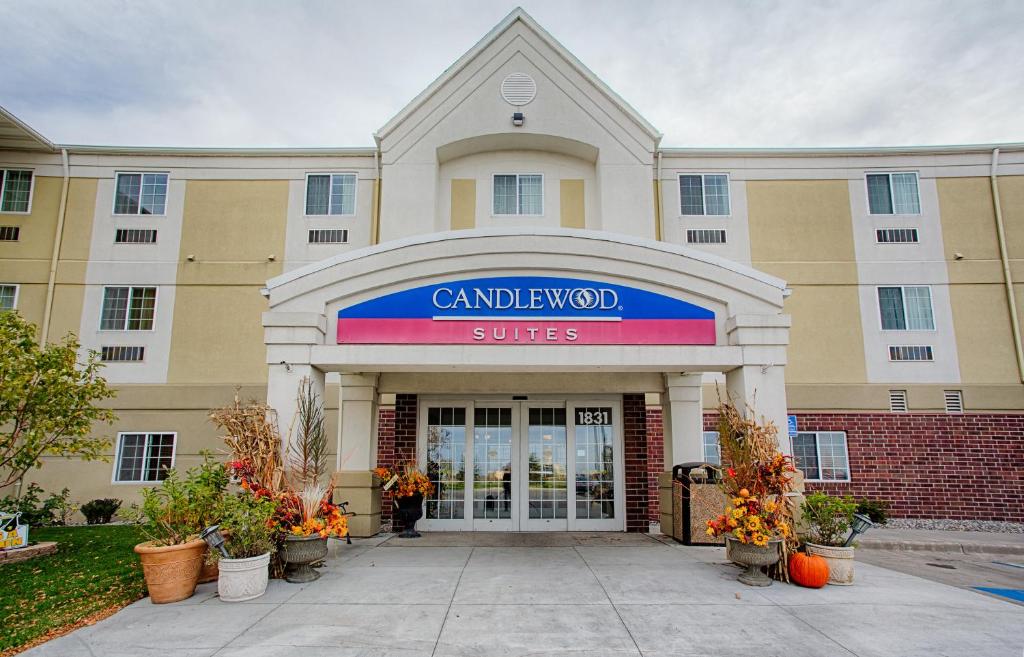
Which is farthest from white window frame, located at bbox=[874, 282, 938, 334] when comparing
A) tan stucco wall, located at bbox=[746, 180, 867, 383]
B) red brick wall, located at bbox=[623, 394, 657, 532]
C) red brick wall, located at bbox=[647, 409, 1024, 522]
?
red brick wall, located at bbox=[623, 394, 657, 532]

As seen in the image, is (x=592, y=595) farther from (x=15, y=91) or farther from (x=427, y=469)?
(x=15, y=91)

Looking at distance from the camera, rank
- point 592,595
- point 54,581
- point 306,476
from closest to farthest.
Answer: point 592,595 → point 54,581 → point 306,476

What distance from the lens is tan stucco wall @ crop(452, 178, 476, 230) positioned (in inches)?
650

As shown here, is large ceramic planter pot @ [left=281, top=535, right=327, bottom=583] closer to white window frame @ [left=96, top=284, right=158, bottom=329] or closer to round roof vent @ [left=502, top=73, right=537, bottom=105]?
white window frame @ [left=96, top=284, right=158, bottom=329]

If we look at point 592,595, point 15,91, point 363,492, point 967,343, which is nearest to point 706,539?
point 592,595

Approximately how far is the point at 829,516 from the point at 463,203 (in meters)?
11.7

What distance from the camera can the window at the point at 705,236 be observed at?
16.7 meters

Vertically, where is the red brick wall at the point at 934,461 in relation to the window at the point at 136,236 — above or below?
below

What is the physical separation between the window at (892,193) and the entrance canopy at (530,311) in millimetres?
9833

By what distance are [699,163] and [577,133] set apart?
3591mm

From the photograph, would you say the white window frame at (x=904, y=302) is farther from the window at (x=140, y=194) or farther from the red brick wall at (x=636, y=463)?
the window at (x=140, y=194)

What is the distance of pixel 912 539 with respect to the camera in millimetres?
12945

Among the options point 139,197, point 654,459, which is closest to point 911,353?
point 654,459

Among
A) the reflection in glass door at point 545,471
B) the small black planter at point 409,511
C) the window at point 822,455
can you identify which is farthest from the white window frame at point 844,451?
the small black planter at point 409,511
